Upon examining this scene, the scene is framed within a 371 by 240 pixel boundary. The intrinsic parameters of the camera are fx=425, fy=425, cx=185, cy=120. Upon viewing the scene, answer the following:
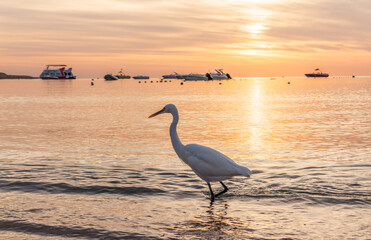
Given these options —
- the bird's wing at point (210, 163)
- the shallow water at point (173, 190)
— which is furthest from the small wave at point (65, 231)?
the bird's wing at point (210, 163)

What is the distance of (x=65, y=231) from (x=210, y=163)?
3.61 m

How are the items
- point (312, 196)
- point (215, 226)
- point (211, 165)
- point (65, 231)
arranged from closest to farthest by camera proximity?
1. point (65, 231)
2. point (215, 226)
3. point (211, 165)
4. point (312, 196)

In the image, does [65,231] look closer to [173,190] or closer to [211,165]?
[211,165]

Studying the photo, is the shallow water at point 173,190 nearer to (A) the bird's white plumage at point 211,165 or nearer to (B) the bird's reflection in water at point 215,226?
(B) the bird's reflection in water at point 215,226

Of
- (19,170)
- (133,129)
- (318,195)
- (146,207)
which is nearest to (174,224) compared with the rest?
(146,207)

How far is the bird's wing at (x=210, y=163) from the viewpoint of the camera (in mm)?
9789

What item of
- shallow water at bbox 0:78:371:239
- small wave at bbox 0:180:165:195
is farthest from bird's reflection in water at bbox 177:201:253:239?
small wave at bbox 0:180:165:195

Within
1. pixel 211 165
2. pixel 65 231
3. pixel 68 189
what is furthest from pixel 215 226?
pixel 68 189

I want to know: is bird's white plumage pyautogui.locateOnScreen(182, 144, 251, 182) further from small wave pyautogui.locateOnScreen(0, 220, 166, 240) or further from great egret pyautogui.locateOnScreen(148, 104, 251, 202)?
small wave pyautogui.locateOnScreen(0, 220, 166, 240)

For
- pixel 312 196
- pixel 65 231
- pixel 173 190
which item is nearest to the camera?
pixel 65 231

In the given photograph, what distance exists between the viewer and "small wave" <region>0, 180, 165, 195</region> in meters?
11.0

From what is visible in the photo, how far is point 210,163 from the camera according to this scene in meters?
9.91

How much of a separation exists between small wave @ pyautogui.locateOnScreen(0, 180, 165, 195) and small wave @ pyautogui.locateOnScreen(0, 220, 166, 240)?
2751 millimetres

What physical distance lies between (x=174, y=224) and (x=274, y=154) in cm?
861
